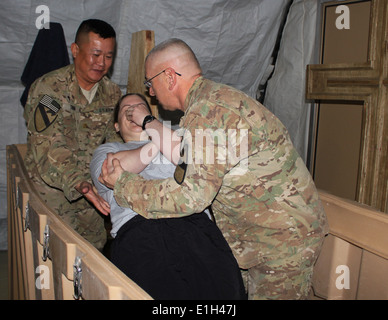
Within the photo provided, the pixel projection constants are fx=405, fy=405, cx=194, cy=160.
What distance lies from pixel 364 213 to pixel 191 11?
1.78m

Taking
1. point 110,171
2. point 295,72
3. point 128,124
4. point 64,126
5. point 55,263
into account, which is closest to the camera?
point 55,263

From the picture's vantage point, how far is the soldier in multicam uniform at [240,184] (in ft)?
3.70

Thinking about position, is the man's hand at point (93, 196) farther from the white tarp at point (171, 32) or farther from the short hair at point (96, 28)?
the white tarp at point (171, 32)

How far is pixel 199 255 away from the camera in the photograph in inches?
48.8

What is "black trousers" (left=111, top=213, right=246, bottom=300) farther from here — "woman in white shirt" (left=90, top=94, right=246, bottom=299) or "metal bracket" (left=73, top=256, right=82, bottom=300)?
"metal bracket" (left=73, top=256, right=82, bottom=300)

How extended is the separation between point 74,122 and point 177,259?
1.12 meters

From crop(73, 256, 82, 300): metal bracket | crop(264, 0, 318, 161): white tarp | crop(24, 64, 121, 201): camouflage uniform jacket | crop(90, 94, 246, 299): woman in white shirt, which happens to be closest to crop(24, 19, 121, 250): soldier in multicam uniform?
crop(24, 64, 121, 201): camouflage uniform jacket

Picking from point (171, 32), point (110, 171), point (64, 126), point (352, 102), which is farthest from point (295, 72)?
point (110, 171)

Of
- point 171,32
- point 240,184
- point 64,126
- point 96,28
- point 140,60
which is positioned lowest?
point 240,184

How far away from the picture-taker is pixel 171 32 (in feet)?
8.63

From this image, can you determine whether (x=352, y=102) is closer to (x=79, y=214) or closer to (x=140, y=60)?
(x=140, y=60)

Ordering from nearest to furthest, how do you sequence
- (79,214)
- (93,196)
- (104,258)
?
1. (104,258)
2. (93,196)
3. (79,214)
